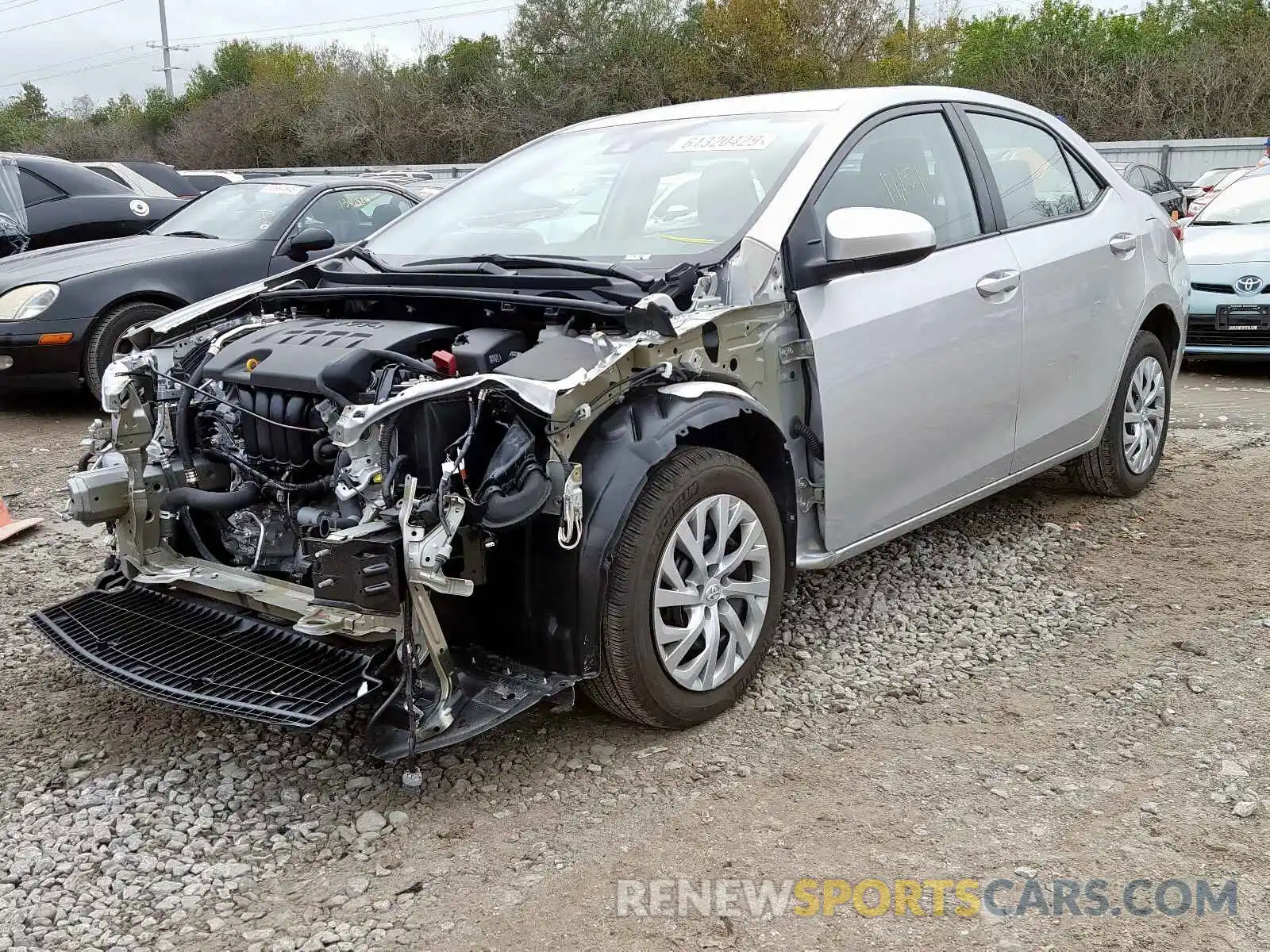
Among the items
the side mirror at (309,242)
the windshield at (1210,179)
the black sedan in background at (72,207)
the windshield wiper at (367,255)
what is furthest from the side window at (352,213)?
the windshield at (1210,179)

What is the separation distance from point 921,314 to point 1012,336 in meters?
0.59

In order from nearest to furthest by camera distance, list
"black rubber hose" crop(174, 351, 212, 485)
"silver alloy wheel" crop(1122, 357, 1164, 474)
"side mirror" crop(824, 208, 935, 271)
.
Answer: "side mirror" crop(824, 208, 935, 271) < "black rubber hose" crop(174, 351, 212, 485) < "silver alloy wheel" crop(1122, 357, 1164, 474)

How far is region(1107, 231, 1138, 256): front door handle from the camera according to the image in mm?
4934

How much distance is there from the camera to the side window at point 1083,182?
5.00m

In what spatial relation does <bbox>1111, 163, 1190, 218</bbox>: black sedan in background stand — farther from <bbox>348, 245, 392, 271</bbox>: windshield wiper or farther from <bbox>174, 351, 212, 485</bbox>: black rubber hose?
<bbox>174, 351, 212, 485</bbox>: black rubber hose

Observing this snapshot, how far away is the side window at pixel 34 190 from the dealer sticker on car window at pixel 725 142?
7.69 m

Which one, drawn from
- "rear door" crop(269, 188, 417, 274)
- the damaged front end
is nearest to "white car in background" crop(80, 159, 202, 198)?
"rear door" crop(269, 188, 417, 274)

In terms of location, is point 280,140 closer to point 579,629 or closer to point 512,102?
point 512,102

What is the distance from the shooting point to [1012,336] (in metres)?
4.31

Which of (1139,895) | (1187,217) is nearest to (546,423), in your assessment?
(1139,895)

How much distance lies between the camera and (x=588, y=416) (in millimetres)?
3041

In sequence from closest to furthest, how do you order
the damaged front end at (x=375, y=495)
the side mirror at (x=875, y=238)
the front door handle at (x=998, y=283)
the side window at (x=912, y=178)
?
the damaged front end at (x=375, y=495) < the side mirror at (x=875, y=238) < the side window at (x=912, y=178) < the front door handle at (x=998, y=283)

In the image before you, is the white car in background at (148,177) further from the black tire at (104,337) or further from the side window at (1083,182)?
the side window at (1083,182)

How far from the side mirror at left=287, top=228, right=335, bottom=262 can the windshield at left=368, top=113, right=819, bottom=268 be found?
2.15 feet
